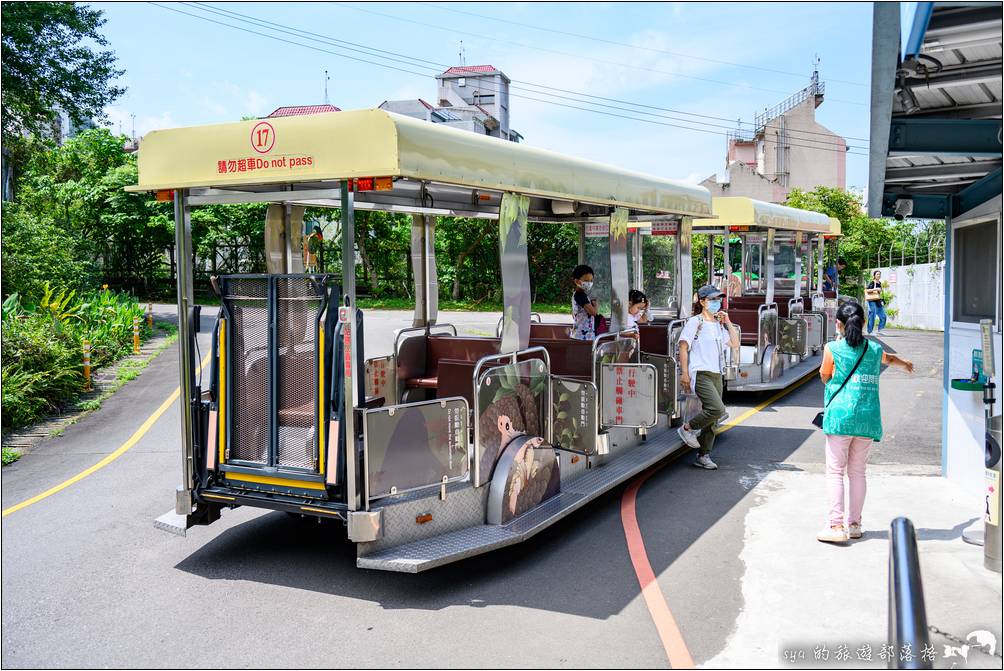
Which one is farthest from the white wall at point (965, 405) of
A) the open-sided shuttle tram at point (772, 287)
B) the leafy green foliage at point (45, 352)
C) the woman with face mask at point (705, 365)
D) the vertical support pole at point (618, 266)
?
the leafy green foliage at point (45, 352)

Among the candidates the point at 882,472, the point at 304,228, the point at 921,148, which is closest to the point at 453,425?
the point at 304,228

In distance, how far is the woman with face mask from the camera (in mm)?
8422

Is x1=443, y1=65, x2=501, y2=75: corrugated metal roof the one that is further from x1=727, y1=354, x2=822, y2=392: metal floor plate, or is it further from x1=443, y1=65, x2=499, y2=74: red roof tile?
x1=727, y1=354, x2=822, y2=392: metal floor plate

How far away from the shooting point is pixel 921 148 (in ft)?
19.7

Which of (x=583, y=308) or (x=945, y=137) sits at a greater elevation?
(x=945, y=137)

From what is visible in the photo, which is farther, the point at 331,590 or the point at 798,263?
the point at 798,263

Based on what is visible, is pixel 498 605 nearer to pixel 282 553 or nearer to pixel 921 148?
pixel 282 553

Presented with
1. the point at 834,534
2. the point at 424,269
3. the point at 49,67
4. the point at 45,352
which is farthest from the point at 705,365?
the point at 49,67

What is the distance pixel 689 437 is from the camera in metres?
8.84

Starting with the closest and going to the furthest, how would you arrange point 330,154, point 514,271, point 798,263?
point 330,154, point 514,271, point 798,263

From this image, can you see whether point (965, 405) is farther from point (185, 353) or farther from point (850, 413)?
point (185, 353)

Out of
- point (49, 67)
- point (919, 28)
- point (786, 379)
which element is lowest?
point (786, 379)

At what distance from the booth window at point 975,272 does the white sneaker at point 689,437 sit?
2651mm

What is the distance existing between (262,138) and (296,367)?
1461mm
